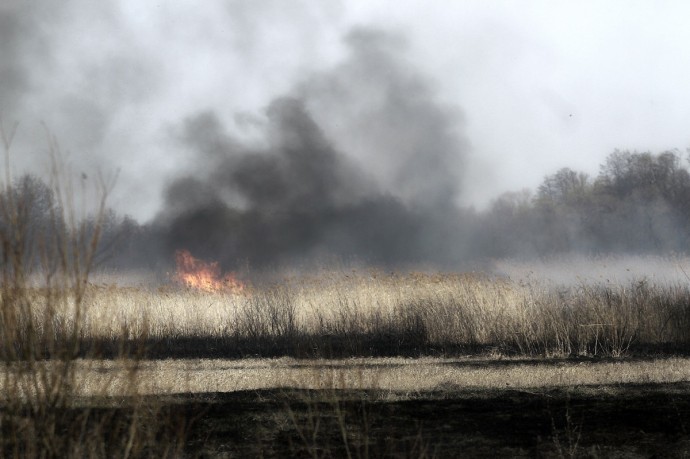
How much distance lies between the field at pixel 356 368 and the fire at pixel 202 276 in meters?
0.39

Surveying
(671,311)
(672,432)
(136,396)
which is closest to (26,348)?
(136,396)

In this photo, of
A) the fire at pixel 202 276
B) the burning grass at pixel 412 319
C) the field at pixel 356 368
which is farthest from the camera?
the fire at pixel 202 276

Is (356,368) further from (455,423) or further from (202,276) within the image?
(202,276)

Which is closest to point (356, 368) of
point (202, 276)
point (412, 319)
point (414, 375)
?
point (414, 375)

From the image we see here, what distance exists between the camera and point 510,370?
11680 millimetres

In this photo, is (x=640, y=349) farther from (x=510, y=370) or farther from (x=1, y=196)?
(x=1, y=196)

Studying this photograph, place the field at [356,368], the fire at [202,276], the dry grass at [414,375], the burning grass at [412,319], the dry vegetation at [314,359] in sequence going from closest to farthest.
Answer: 1. the dry vegetation at [314,359]
2. the field at [356,368]
3. the dry grass at [414,375]
4. the burning grass at [412,319]
5. the fire at [202,276]

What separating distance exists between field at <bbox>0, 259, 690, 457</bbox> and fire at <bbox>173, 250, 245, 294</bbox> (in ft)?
1.29

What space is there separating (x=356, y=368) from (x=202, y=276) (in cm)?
1405

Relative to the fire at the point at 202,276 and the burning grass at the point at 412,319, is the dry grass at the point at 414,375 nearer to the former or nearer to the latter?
the burning grass at the point at 412,319

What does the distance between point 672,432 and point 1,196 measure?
600 centimetres

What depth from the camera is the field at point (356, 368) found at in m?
5.73

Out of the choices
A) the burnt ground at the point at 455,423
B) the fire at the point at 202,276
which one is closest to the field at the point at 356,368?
the burnt ground at the point at 455,423

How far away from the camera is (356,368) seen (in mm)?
11344
